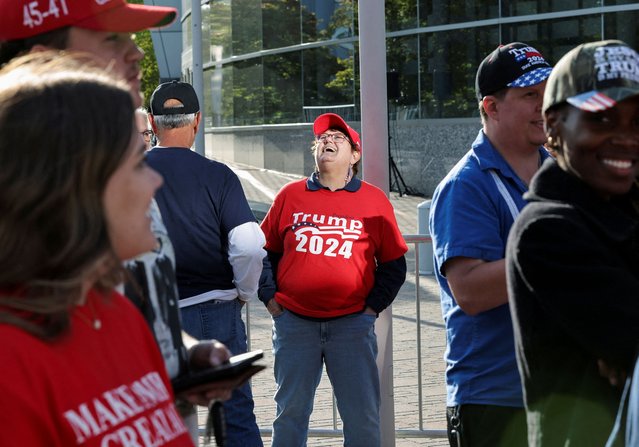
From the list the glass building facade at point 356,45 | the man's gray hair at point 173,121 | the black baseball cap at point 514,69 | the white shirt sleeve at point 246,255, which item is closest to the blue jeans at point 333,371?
the white shirt sleeve at point 246,255

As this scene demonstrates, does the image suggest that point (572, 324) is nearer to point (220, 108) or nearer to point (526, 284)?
point (526, 284)

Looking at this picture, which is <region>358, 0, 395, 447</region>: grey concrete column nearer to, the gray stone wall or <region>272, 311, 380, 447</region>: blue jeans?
<region>272, 311, 380, 447</region>: blue jeans

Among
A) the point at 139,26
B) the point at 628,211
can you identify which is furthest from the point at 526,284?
the point at 139,26

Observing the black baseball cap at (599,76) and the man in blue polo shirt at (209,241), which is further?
the man in blue polo shirt at (209,241)

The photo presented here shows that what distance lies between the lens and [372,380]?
571 cm

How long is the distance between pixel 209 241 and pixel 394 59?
20.9m

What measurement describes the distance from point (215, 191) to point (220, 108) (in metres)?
30.4

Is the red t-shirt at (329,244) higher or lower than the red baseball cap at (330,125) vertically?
lower

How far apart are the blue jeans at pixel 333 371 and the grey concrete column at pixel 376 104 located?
145mm

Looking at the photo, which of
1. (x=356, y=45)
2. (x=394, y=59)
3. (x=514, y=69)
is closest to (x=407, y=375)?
(x=514, y=69)

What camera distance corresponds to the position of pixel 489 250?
3363mm

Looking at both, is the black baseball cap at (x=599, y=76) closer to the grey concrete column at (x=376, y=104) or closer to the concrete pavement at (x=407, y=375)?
the grey concrete column at (x=376, y=104)

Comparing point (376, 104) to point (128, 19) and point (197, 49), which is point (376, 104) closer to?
point (128, 19)

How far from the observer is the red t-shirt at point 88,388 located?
1.59 meters
